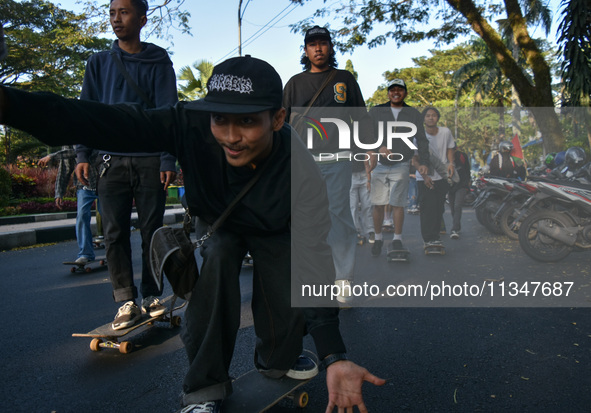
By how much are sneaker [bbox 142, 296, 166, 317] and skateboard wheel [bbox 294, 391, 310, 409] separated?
57.8 inches

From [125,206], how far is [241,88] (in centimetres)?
186

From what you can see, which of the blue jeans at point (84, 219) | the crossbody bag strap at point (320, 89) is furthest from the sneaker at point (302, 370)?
the blue jeans at point (84, 219)

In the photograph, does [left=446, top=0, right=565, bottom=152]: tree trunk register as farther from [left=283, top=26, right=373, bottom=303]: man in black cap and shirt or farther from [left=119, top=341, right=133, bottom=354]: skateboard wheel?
[left=119, top=341, right=133, bottom=354]: skateboard wheel

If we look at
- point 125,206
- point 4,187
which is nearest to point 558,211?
point 125,206

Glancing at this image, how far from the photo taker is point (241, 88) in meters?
1.79

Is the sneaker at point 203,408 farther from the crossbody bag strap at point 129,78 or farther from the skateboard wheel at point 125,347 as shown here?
the crossbody bag strap at point 129,78

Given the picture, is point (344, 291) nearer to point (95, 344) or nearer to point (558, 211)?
point (95, 344)

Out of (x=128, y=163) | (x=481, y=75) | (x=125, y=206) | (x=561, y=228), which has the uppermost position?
(x=481, y=75)

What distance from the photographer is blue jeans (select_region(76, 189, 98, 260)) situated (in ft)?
18.7

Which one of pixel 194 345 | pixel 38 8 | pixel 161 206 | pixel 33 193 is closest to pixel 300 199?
pixel 194 345

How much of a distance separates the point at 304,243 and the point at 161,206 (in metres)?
1.69

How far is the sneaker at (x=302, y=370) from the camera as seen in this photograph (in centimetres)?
221

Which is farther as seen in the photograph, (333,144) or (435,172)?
(435,172)

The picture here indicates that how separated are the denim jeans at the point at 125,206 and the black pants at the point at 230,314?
1.31 metres
